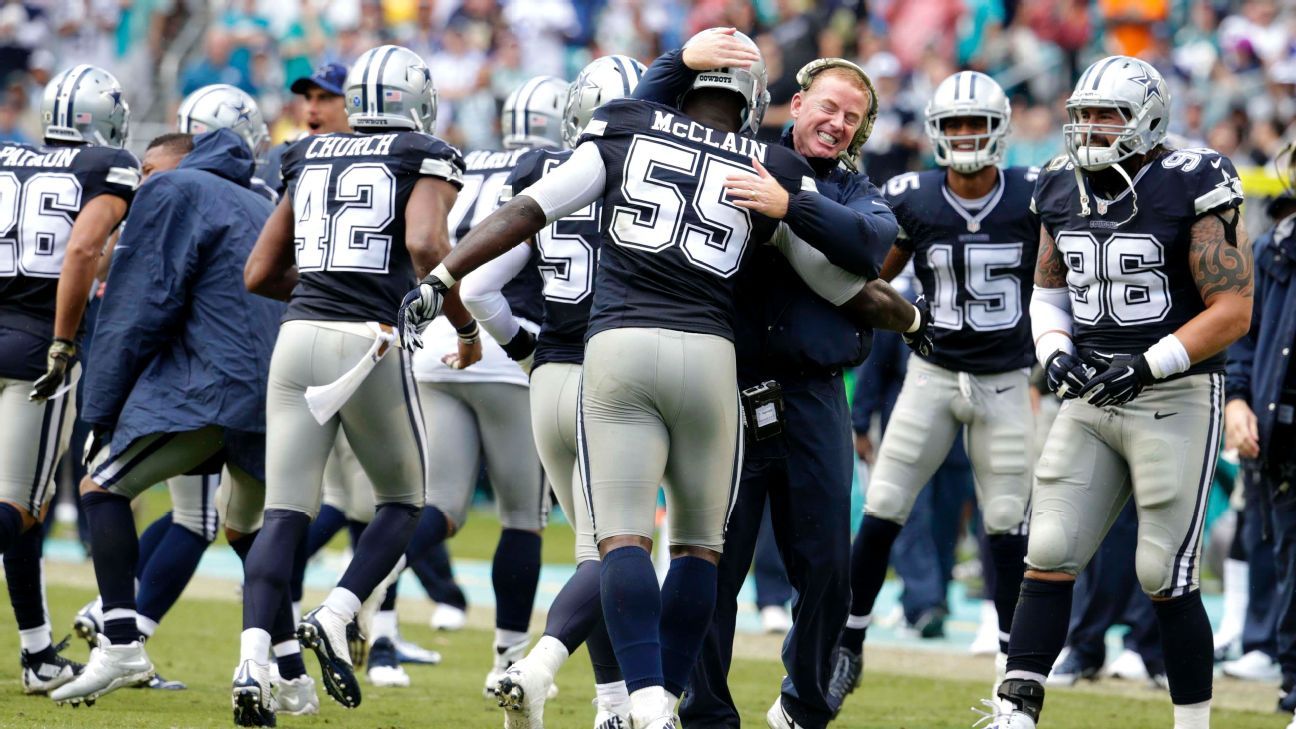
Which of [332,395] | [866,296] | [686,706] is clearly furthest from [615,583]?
Answer: [332,395]

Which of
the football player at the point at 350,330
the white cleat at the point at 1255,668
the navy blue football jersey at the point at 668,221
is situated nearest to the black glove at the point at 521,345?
the football player at the point at 350,330

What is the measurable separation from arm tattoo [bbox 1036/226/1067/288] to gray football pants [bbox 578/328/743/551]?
57.4 inches

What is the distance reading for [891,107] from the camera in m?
14.4

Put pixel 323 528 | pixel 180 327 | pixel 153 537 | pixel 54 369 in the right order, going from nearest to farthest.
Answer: pixel 54 369 < pixel 180 327 < pixel 153 537 < pixel 323 528

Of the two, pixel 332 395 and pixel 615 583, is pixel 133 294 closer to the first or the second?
pixel 332 395

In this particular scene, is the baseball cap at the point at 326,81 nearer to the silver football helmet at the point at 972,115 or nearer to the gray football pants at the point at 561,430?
the silver football helmet at the point at 972,115

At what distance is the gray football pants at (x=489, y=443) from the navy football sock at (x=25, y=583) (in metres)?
1.54

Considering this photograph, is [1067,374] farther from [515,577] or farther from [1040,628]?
[515,577]

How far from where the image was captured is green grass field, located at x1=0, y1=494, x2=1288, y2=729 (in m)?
5.93

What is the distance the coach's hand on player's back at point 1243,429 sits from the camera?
267 inches

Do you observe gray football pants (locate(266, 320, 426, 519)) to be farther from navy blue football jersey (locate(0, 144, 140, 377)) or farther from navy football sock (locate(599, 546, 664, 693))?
navy football sock (locate(599, 546, 664, 693))

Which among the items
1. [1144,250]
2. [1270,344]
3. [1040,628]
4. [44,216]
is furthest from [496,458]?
[1270,344]

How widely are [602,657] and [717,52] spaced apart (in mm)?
1989

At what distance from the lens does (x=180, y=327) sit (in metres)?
6.24
